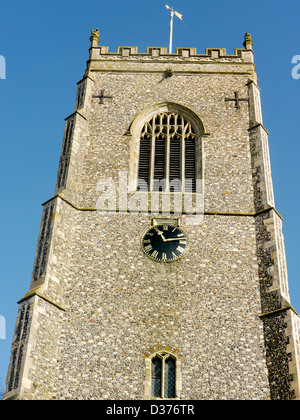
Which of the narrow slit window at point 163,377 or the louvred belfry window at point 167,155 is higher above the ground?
the louvred belfry window at point 167,155

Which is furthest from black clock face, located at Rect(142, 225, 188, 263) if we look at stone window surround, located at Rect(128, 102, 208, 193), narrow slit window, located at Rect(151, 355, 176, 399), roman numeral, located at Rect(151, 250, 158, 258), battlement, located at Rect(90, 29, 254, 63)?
battlement, located at Rect(90, 29, 254, 63)

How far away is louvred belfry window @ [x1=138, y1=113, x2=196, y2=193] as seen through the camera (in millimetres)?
22328

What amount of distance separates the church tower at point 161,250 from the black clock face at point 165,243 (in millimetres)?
41

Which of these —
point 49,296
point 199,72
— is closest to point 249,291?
point 49,296

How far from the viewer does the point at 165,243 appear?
2023 centimetres

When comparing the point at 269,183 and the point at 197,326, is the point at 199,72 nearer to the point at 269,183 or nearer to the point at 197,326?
the point at 269,183

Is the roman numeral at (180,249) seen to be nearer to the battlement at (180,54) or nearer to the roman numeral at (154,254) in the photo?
the roman numeral at (154,254)

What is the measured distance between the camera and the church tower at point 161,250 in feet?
56.9

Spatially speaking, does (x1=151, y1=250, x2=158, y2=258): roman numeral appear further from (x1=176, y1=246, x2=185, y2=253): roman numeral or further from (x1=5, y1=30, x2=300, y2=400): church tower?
(x1=176, y1=246, x2=185, y2=253): roman numeral

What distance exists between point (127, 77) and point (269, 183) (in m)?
6.80

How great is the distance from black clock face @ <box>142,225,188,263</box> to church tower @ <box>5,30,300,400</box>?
0.13 feet

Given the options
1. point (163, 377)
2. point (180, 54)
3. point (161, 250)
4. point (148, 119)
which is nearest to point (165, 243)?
point (161, 250)

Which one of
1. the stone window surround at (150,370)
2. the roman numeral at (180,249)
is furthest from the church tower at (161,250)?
the roman numeral at (180,249)

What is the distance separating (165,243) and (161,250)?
0.27 m
